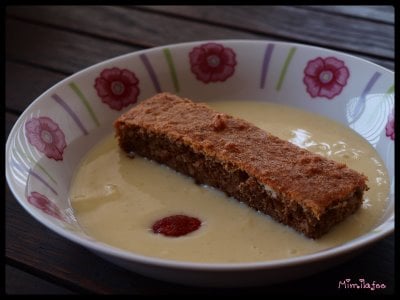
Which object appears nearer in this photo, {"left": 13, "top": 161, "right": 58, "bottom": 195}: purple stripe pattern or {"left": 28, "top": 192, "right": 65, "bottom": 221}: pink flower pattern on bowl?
{"left": 28, "top": 192, "right": 65, "bottom": 221}: pink flower pattern on bowl

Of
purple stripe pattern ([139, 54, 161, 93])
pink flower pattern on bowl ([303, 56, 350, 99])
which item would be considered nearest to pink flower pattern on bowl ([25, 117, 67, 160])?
purple stripe pattern ([139, 54, 161, 93])

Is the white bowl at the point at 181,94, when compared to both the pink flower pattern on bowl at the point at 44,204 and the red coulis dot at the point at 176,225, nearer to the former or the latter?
the pink flower pattern on bowl at the point at 44,204

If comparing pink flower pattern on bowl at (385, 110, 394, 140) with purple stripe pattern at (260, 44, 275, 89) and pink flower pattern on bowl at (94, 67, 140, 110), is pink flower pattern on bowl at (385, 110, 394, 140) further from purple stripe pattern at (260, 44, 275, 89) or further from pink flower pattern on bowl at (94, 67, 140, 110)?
pink flower pattern on bowl at (94, 67, 140, 110)

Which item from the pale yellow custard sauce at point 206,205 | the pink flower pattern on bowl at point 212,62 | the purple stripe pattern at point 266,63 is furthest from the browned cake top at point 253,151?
the purple stripe pattern at point 266,63

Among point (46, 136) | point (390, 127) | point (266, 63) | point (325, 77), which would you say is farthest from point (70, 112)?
point (390, 127)
